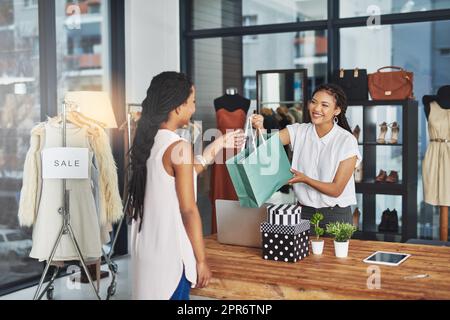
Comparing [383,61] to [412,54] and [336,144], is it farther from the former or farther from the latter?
[336,144]

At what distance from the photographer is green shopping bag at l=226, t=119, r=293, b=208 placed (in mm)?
2695

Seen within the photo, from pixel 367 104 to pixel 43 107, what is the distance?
282 centimetres

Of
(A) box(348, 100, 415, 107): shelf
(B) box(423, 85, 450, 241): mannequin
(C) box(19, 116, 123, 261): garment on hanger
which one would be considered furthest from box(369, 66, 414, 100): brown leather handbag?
(C) box(19, 116, 123, 261): garment on hanger

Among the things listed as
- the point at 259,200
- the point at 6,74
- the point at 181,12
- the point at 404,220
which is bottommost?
the point at 404,220

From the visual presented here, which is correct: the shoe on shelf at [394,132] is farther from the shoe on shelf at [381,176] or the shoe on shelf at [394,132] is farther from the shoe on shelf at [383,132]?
the shoe on shelf at [381,176]

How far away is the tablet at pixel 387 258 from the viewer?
254 centimetres

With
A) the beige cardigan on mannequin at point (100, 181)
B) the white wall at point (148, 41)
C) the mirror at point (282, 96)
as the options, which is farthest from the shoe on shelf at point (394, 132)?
the beige cardigan on mannequin at point (100, 181)

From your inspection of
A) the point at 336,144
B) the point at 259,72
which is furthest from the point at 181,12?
the point at 336,144

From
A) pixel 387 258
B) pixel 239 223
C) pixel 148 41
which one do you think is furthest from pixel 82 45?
pixel 387 258

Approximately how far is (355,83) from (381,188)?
3.18 ft

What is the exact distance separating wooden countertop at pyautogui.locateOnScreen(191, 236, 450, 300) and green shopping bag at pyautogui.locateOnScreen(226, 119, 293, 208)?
26 centimetres

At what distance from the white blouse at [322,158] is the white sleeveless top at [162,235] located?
3.97 ft

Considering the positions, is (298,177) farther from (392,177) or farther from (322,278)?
(392,177)

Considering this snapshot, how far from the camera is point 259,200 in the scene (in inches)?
108
